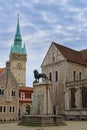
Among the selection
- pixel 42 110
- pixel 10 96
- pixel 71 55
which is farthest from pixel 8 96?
pixel 42 110

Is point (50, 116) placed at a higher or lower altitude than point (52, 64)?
lower

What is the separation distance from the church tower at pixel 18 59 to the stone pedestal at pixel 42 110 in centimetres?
8733

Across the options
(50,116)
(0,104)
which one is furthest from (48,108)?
(0,104)

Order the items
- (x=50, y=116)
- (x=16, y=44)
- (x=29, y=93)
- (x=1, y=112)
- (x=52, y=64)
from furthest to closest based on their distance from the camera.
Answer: (x=16, y=44) < (x=29, y=93) < (x=52, y=64) < (x=1, y=112) < (x=50, y=116)

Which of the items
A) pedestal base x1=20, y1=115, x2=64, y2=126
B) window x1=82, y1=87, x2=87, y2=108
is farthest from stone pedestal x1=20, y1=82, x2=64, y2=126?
window x1=82, y1=87, x2=87, y2=108

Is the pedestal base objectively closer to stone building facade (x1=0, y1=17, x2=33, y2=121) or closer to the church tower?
stone building facade (x1=0, y1=17, x2=33, y2=121)

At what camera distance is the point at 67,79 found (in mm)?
56969

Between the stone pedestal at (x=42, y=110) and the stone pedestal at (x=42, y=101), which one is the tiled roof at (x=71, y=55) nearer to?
the stone pedestal at (x=42, y=101)

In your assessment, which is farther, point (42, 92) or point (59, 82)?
point (59, 82)

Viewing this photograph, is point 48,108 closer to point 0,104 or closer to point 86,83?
point 86,83

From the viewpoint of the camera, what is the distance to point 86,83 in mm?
50312

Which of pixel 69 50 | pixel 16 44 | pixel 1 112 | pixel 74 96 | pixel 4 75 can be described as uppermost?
pixel 16 44

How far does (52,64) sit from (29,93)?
1240 cm

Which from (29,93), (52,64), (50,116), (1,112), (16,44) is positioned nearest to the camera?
(50,116)
